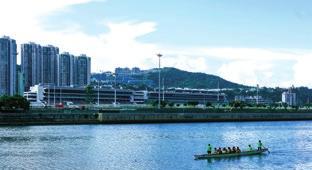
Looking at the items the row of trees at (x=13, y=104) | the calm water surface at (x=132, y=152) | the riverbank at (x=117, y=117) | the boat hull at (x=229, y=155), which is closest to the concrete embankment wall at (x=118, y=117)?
the riverbank at (x=117, y=117)

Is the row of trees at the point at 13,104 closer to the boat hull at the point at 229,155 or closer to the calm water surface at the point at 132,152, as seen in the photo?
the calm water surface at the point at 132,152

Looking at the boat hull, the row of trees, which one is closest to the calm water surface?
the boat hull

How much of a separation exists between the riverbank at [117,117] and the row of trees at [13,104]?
33.9 feet

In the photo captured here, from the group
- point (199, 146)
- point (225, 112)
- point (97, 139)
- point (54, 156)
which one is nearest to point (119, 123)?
point (225, 112)

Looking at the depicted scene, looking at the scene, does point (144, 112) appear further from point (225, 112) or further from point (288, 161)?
point (288, 161)

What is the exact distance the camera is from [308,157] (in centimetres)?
7131

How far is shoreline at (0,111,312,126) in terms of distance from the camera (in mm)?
138125

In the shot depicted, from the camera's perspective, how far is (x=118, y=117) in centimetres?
15338

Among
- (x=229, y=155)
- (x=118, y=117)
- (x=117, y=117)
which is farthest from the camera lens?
(x=118, y=117)

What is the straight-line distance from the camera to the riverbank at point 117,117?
138625mm

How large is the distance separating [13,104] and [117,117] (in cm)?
2845

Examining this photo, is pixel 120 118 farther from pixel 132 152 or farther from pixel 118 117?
pixel 132 152

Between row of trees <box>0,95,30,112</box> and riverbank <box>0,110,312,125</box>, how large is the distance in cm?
1034

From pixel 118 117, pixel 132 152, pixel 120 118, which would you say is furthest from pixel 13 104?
pixel 132 152
